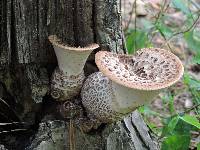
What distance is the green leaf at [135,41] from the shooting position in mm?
4004

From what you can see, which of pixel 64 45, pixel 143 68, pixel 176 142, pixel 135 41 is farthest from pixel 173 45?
pixel 64 45

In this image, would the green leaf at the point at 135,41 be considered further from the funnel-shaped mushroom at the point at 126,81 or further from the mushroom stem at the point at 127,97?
the mushroom stem at the point at 127,97

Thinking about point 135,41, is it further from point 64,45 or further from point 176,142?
point 64,45

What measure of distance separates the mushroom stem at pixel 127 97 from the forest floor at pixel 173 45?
93cm

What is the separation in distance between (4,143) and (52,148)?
1.17 ft

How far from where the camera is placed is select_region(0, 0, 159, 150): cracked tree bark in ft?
9.02

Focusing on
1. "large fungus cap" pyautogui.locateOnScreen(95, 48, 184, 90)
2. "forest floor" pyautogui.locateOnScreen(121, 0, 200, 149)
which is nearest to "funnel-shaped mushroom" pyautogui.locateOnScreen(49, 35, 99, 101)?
"large fungus cap" pyautogui.locateOnScreen(95, 48, 184, 90)

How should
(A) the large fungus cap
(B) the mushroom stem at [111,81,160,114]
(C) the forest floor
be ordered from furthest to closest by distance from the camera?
(C) the forest floor < (B) the mushroom stem at [111,81,160,114] < (A) the large fungus cap

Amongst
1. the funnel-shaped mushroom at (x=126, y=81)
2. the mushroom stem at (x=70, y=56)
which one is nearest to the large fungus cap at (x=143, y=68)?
the funnel-shaped mushroom at (x=126, y=81)

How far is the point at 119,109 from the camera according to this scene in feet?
8.91

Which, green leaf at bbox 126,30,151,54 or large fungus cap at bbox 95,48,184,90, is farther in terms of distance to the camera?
green leaf at bbox 126,30,151,54

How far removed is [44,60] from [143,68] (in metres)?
0.71

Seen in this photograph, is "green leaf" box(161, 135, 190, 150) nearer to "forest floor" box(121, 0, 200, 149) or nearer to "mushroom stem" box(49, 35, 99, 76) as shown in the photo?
"forest floor" box(121, 0, 200, 149)

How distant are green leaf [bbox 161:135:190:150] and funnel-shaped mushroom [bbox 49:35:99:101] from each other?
830 millimetres
